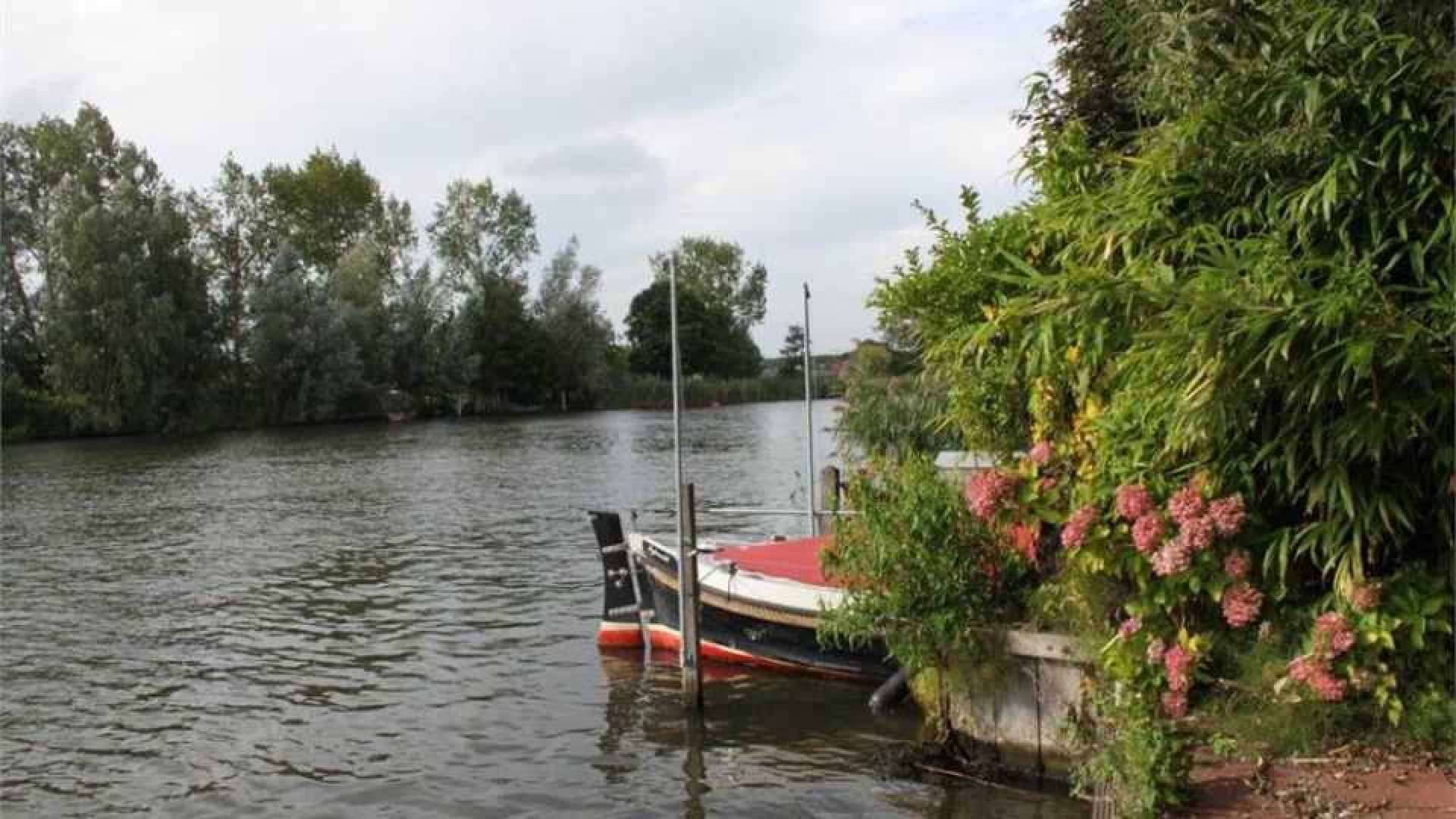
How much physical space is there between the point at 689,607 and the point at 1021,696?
141 inches

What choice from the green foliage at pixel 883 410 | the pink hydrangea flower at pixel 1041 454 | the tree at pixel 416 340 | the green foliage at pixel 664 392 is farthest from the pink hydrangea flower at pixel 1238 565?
the green foliage at pixel 664 392

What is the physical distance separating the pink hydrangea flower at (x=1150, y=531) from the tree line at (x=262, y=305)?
32.2m

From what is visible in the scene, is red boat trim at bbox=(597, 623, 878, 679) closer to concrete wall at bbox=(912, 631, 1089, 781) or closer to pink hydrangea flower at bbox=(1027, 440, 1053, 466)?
concrete wall at bbox=(912, 631, 1089, 781)

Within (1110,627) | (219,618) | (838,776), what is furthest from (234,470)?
(1110,627)

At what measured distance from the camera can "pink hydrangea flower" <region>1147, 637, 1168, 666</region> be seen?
6.93m

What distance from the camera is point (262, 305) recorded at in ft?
215

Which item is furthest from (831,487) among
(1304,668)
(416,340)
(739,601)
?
(416,340)

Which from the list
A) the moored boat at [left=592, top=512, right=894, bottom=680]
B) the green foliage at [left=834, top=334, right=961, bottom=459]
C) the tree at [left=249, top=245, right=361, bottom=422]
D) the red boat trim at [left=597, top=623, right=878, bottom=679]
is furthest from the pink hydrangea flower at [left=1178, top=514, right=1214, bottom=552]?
the tree at [left=249, top=245, right=361, bottom=422]

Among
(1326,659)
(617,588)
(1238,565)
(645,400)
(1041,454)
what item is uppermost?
(645,400)

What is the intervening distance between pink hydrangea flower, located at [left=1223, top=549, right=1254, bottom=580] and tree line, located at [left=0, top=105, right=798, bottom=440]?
3243 centimetres

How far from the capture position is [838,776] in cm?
938

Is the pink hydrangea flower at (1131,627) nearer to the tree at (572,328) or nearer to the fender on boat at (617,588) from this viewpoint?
the fender on boat at (617,588)

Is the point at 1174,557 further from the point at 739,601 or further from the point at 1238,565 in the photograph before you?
the point at 739,601

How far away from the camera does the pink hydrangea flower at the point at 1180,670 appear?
6785 mm
